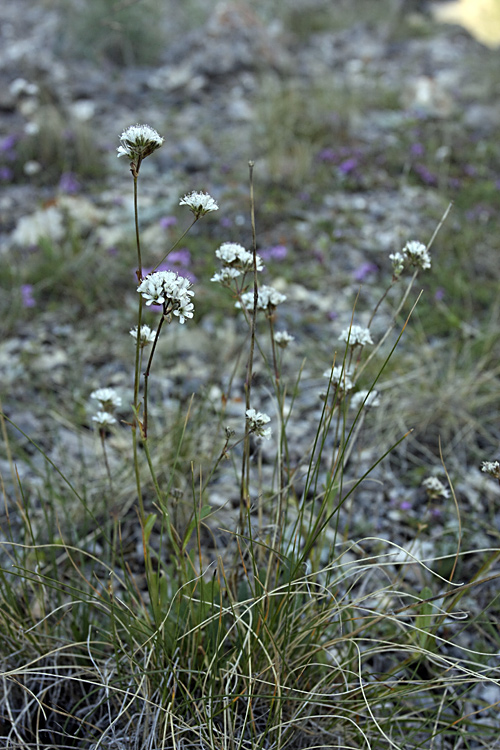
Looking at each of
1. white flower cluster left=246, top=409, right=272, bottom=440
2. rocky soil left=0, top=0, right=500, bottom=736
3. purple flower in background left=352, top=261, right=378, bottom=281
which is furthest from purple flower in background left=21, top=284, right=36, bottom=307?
white flower cluster left=246, top=409, right=272, bottom=440

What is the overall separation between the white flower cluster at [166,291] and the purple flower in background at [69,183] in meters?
4.00

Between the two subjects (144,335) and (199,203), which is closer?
(199,203)

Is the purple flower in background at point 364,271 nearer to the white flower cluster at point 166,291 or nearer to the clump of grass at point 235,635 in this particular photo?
the clump of grass at point 235,635

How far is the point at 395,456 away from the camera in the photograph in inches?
99.9

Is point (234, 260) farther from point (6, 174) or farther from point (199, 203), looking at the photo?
point (6, 174)

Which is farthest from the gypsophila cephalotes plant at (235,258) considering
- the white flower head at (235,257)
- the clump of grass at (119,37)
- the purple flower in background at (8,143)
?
the clump of grass at (119,37)

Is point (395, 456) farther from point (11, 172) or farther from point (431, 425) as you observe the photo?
point (11, 172)

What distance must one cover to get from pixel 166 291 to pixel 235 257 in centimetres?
34

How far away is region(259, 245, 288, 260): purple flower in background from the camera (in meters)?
3.86

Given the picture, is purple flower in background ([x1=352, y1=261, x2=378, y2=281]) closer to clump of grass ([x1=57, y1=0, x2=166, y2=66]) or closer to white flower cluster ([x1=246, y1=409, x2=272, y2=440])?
white flower cluster ([x1=246, y1=409, x2=272, y2=440])

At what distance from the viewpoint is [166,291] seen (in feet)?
3.45

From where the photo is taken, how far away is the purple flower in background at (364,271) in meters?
3.70

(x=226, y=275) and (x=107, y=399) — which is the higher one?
(x=226, y=275)

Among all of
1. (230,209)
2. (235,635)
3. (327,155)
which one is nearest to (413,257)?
(235,635)
